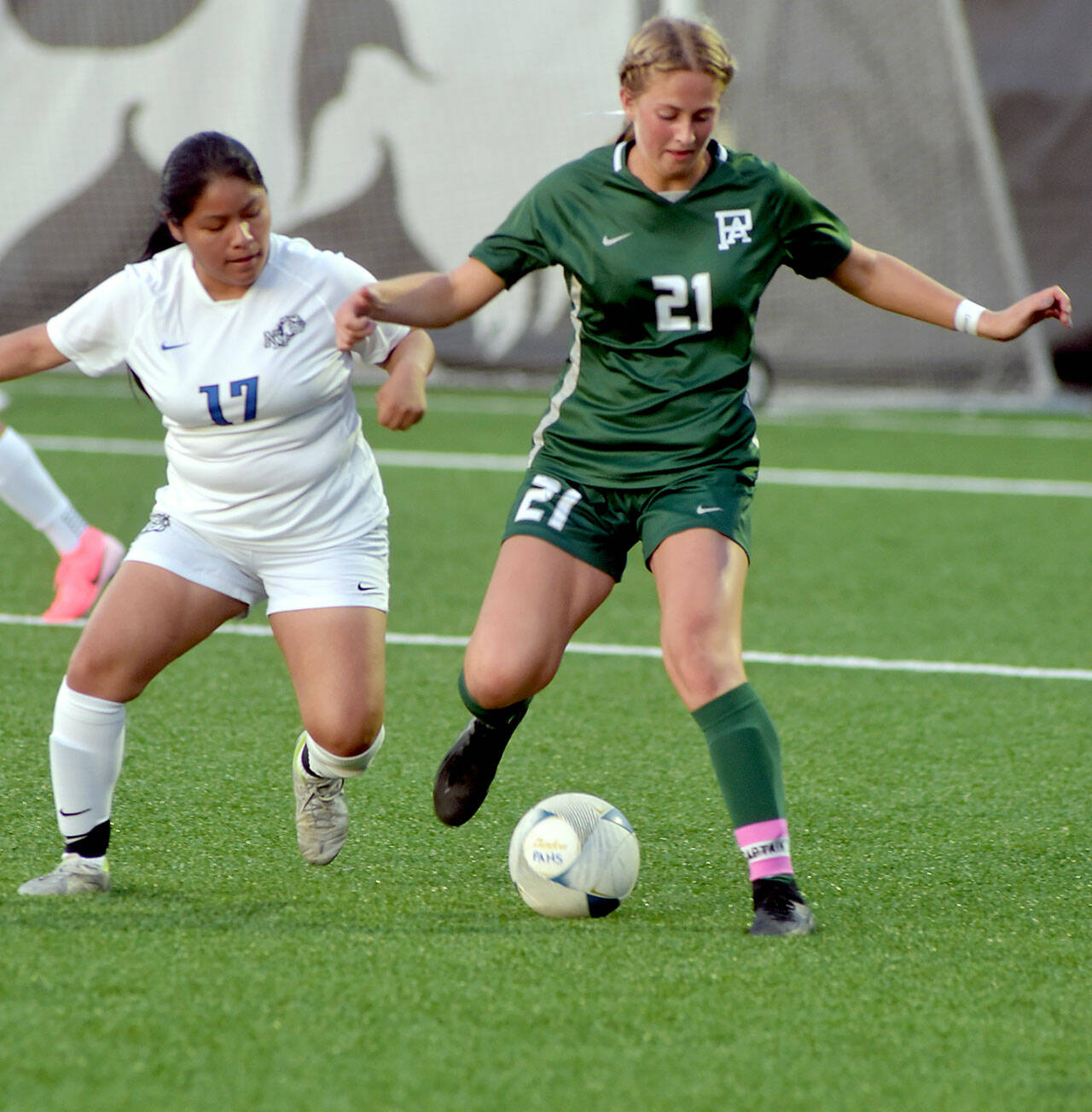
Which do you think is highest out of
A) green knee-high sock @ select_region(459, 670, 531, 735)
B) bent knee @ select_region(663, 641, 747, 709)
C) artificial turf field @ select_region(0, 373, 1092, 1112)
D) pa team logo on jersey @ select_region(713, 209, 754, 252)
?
pa team logo on jersey @ select_region(713, 209, 754, 252)

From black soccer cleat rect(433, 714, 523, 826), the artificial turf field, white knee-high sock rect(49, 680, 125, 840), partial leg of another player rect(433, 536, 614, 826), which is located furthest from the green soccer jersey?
white knee-high sock rect(49, 680, 125, 840)

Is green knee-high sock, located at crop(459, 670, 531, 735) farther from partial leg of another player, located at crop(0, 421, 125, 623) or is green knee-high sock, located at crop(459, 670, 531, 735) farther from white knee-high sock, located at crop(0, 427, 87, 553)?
white knee-high sock, located at crop(0, 427, 87, 553)

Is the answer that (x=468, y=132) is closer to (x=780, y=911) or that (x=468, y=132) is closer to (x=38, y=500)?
(x=38, y=500)

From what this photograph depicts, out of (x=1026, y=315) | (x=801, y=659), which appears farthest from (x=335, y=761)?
(x=801, y=659)

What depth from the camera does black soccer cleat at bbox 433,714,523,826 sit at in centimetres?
398

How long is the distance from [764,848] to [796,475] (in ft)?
24.4

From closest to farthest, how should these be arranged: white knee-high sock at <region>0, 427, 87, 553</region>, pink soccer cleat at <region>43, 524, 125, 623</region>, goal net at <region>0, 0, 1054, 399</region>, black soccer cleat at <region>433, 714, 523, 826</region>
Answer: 1. black soccer cleat at <region>433, 714, 523, 826</region>
2. pink soccer cleat at <region>43, 524, 125, 623</region>
3. white knee-high sock at <region>0, 427, 87, 553</region>
4. goal net at <region>0, 0, 1054, 399</region>

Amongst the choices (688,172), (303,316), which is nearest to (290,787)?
(303,316)

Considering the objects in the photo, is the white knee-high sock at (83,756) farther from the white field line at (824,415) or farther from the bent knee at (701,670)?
the white field line at (824,415)

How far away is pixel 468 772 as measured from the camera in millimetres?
3980

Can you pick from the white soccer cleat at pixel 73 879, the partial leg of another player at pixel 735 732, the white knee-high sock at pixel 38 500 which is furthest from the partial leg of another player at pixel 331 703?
the white knee-high sock at pixel 38 500

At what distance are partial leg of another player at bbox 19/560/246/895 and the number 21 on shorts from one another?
0.77 metres

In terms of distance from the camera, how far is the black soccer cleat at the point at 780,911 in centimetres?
336

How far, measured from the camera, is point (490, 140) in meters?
15.2
